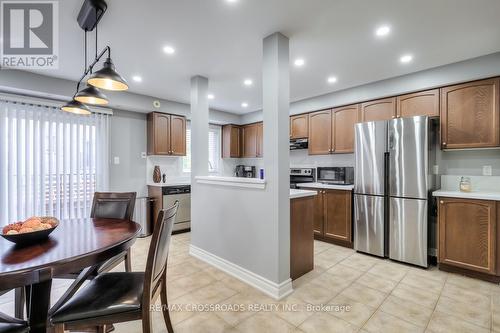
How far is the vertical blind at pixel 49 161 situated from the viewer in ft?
10.5

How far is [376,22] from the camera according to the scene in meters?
2.12

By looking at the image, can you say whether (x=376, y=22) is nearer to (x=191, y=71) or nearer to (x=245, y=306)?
(x=191, y=71)

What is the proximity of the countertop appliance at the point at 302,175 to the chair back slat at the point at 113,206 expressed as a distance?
9.58ft

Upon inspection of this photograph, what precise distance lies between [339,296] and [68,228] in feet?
7.92

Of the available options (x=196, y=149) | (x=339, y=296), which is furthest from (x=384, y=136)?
(x=196, y=149)

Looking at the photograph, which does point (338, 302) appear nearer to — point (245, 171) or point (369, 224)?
point (369, 224)

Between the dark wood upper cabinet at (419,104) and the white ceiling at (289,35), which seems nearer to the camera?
the white ceiling at (289,35)

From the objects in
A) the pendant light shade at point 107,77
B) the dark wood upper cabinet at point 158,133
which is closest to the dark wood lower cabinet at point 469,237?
the pendant light shade at point 107,77

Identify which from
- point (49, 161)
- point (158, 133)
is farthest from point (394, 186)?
point (49, 161)

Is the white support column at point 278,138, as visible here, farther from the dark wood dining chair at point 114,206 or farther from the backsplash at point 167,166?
the backsplash at point 167,166

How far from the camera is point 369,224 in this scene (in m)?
3.34

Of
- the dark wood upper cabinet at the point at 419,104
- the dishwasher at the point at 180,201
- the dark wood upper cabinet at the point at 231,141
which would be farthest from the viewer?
the dark wood upper cabinet at the point at 231,141

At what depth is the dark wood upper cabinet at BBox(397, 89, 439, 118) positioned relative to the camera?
3.10m

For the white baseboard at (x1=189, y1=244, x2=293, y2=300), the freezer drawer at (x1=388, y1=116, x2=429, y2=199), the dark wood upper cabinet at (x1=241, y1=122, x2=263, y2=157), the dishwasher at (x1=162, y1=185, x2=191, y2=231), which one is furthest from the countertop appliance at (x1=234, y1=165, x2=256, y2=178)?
the freezer drawer at (x1=388, y1=116, x2=429, y2=199)
